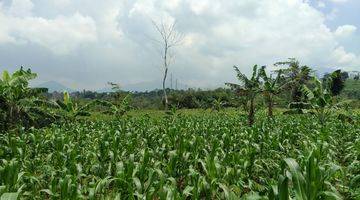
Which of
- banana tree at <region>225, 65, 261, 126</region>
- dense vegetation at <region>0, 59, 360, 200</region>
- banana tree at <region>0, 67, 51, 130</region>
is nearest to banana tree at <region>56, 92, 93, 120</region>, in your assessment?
dense vegetation at <region>0, 59, 360, 200</region>

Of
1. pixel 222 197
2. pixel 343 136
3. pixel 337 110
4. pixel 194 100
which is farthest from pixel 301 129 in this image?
pixel 194 100

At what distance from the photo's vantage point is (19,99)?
19.4 meters

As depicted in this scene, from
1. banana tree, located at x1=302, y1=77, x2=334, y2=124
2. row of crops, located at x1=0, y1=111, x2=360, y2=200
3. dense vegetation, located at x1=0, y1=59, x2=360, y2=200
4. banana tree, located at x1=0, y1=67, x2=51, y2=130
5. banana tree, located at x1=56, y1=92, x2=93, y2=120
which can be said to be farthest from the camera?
banana tree, located at x1=56, y1=92, x2=93, y2=120

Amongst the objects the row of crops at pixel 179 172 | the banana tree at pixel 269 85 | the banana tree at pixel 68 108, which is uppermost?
the banana tree at pixel 269 85

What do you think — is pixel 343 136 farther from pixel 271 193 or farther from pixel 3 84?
pixel 3 84

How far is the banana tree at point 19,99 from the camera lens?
18.8 meters

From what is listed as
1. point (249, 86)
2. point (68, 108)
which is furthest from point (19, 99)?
Answer: point (249, 86)

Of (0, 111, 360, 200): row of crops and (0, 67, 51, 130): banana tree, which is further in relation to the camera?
(0, 67, 51, 130): banana tree

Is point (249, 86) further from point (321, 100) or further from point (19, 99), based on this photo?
point (19, 99)

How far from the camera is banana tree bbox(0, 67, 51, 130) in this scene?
1877 centimetres

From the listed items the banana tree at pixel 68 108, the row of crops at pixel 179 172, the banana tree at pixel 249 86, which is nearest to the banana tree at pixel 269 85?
the banana tree at pixel 249 86

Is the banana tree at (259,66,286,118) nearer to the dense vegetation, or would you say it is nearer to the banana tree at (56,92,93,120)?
the dense vegetation

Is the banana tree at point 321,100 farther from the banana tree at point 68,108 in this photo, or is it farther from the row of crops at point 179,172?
the banana tree at point 68,108

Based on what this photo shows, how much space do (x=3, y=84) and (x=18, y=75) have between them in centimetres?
122
